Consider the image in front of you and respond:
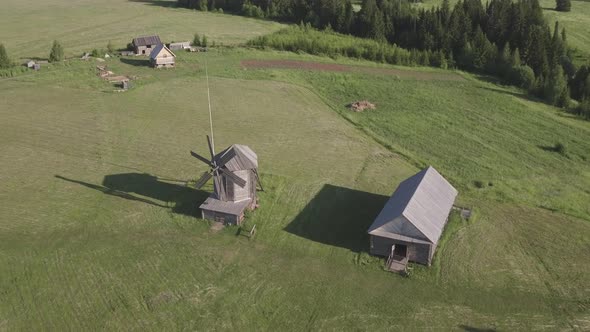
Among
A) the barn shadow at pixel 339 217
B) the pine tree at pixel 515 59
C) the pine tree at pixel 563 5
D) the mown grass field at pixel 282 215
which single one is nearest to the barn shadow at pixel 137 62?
the mown grass field at pixel 282 215

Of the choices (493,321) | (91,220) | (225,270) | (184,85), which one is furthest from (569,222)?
(184,85)

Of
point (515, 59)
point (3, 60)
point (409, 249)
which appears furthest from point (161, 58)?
point (409, 249)

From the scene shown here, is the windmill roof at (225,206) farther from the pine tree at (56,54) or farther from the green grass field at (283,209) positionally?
the pine tree at (56,54)

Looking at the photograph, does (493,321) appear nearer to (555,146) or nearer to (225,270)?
(225,270)

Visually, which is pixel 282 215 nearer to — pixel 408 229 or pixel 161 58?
pixel 408 229

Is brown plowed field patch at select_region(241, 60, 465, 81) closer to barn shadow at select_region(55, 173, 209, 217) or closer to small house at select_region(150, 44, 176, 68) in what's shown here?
small house at select_region(150, 44, 176, 68)

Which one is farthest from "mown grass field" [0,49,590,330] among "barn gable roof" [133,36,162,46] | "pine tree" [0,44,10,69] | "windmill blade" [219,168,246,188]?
"barn gable roof" [133,36,162,46]
